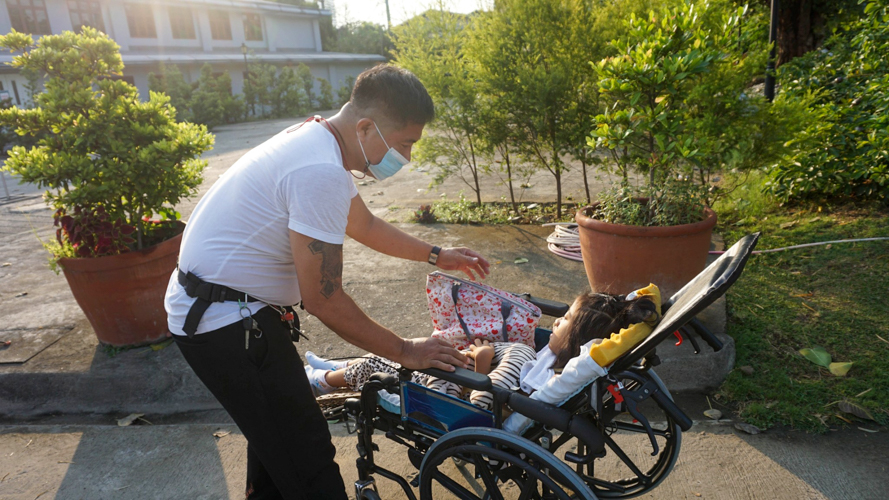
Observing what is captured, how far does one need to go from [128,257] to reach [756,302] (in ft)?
13.9

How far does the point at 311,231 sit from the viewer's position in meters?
1.68

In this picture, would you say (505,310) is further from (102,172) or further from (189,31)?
(189,31)

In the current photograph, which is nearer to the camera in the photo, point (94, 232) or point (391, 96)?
point (391, 96)

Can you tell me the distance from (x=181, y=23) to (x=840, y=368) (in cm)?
3181

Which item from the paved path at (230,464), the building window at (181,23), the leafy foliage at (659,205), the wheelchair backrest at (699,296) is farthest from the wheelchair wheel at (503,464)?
the building window at (181,23)

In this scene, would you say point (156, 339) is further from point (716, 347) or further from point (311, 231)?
point (716, 347)

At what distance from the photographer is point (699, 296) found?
1569 millimetres

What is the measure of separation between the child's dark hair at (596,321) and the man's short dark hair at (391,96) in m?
0.97

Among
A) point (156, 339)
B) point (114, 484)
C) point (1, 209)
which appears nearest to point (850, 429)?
point (114, 484)

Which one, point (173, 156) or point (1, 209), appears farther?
point (1, 209)

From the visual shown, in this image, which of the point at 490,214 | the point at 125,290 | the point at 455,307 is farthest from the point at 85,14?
the point at 455,307

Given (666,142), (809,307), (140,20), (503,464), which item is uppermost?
(140,20)

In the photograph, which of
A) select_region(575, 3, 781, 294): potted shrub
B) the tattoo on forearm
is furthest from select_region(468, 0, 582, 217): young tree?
the tattoo on forearm

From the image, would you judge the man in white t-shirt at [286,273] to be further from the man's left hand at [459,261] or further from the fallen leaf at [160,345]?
the fallen leaf at [160,345]
